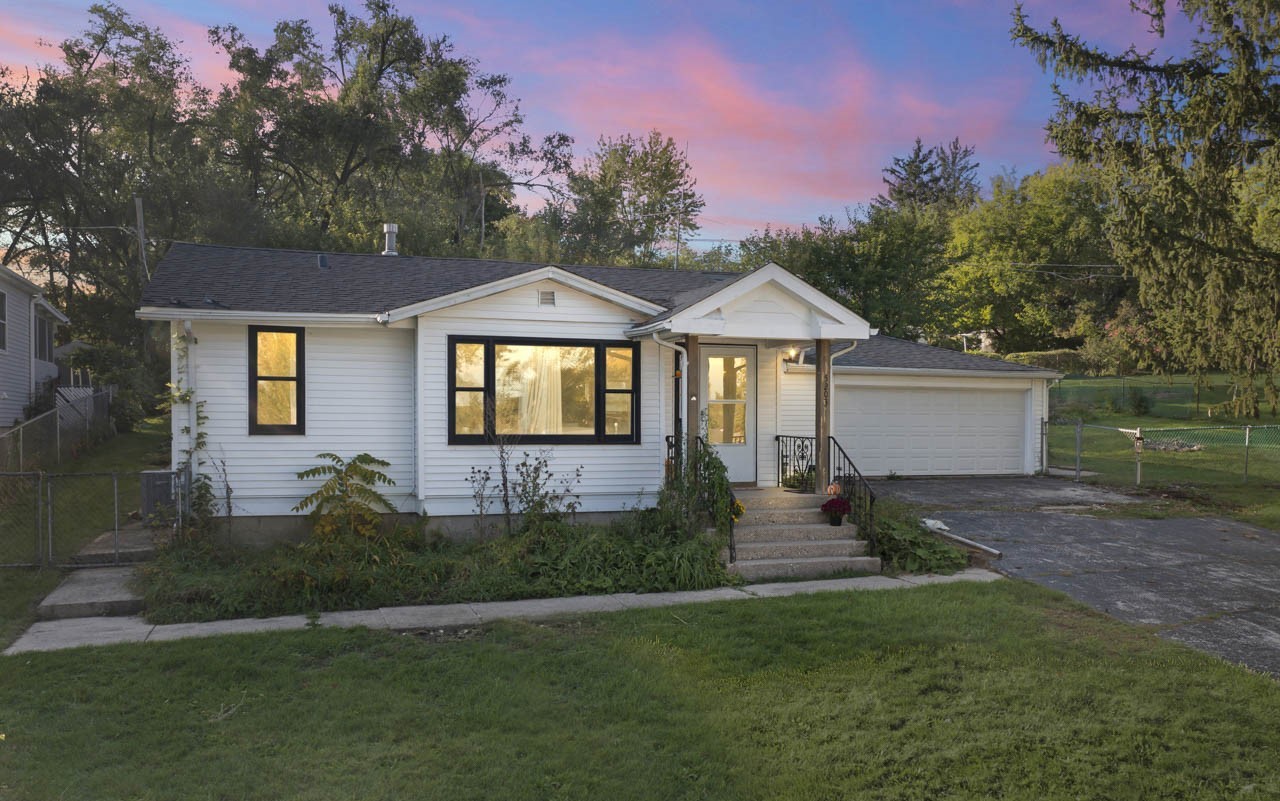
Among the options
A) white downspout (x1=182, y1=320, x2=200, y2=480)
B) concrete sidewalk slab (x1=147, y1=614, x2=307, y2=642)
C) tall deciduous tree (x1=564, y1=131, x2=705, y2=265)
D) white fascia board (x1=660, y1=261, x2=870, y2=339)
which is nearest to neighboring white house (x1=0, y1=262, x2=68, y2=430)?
white downspout (x1=182, y1=320, x2=200, y2=480)

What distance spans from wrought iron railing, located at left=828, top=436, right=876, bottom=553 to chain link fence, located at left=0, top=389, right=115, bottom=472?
13.6m

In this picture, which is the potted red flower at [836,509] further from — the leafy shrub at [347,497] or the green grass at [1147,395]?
the green grass at [1147,395]

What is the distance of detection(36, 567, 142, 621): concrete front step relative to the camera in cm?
779

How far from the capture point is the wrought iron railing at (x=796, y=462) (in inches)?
476

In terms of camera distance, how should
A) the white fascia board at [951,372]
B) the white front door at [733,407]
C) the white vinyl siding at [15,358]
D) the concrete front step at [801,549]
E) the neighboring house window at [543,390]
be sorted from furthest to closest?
the white vinyl siding at [15,358]
the white fascia board at [951,372]
the white front door at [733,407]
the neighboring house window at [543,390]
the concrete front step at [801,549]

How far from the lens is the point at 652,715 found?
17.4 feet

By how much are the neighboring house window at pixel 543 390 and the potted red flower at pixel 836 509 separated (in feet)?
8.93

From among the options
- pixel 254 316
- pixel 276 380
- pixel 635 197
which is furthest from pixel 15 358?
pixel 635 197

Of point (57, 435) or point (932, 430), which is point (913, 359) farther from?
point (57, 435)

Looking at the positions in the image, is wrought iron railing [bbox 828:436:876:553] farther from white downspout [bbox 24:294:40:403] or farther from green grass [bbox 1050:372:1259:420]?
green grass [bbox 1050:372:1259:420]

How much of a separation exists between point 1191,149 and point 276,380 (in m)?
12.4

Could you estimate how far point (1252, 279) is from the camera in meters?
11.0

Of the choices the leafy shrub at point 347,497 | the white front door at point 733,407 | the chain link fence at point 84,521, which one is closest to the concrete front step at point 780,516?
the white front door at point 733,407

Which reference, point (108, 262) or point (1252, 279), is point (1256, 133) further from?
point (108, 262)
